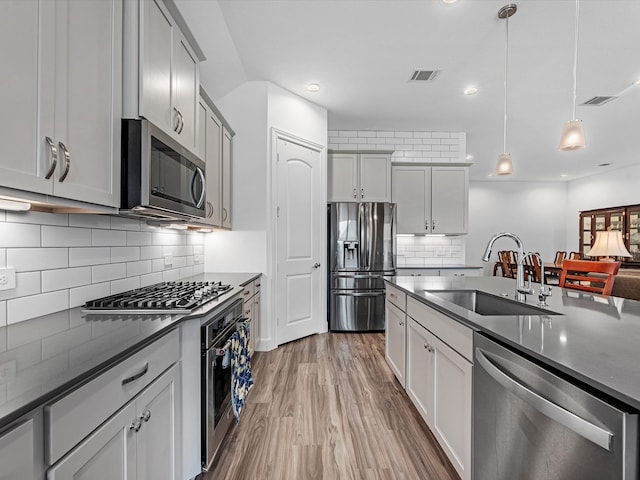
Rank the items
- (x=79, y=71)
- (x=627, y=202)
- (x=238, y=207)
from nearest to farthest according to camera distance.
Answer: (x=79, y=71) < (x=238, y=207) < (x=627, y=202)

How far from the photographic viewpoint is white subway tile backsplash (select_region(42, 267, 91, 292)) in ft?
4.58

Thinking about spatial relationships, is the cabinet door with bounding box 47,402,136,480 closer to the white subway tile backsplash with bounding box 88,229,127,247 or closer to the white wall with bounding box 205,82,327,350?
the white subway tile backsplash with bounding box 88,229,127,247

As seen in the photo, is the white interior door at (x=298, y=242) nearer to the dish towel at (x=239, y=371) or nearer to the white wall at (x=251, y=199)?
the white wall at (x=251, y=199)

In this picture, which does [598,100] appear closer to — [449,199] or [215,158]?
[449,199]

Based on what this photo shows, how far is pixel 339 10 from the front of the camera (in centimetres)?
246

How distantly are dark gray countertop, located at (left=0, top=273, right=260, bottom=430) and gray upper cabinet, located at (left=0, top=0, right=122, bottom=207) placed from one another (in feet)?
1.51

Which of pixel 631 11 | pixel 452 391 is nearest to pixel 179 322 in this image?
pixel 452 391

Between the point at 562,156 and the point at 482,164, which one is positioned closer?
the point at 562,156

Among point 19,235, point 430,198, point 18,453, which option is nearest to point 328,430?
point 18,453

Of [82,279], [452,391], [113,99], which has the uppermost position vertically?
[113,99]

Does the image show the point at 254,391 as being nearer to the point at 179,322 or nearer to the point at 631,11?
the point at 179,322

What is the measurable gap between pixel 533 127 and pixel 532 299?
Answer: 14.0 ft

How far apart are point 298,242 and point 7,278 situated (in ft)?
9.19

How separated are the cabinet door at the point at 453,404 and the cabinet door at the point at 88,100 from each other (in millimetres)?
1659
